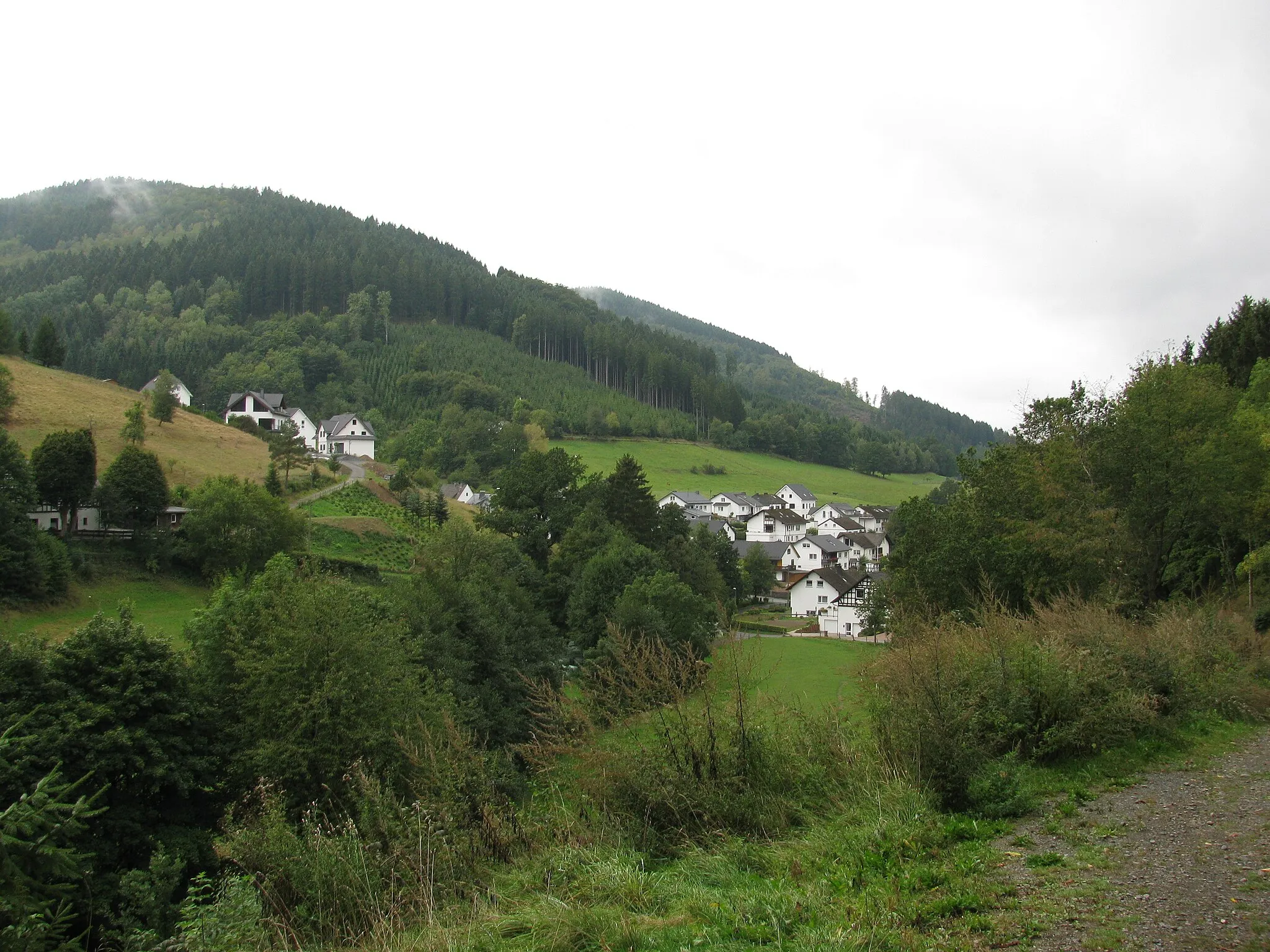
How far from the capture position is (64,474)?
36.8m

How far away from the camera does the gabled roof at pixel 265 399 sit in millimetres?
82812

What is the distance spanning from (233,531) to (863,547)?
6189cm

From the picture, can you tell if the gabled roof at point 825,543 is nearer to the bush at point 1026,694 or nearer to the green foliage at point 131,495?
the green foliage at point 131,495

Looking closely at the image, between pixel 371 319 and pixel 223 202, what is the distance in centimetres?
10971

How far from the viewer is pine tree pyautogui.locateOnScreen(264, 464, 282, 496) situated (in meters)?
47.2

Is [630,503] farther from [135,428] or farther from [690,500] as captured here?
[690,500]

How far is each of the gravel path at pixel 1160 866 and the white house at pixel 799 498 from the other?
90736 mm

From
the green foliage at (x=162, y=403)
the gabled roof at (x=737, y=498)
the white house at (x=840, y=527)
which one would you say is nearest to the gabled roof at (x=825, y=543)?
the white house at (x=840, y=527)

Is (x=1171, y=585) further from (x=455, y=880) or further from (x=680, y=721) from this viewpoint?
(x=455, y=880)

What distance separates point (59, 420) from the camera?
160 feet

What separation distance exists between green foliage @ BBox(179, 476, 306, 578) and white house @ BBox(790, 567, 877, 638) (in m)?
33.3

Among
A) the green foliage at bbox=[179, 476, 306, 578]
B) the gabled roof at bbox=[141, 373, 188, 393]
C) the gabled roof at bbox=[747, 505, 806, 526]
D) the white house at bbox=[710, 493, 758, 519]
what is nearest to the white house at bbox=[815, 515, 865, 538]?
the gabled roof at bbox=[747, 505, 806, 526]

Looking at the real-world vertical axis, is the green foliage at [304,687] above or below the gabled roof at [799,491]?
below

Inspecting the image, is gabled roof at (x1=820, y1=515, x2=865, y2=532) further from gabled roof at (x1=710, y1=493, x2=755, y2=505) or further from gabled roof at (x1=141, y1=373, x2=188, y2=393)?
gabled roof at (x1=141, y1=373, x2=188, y2=393)
